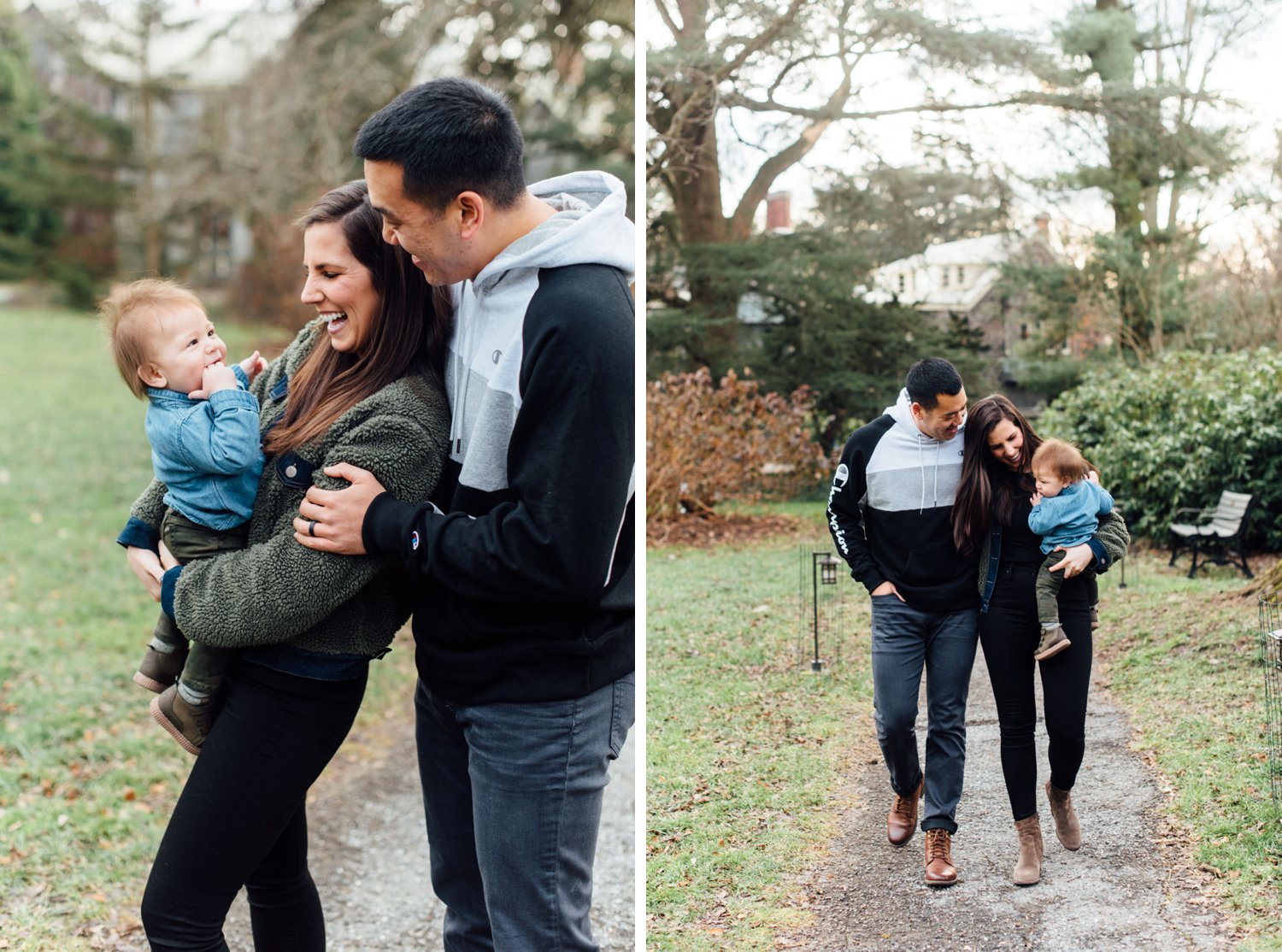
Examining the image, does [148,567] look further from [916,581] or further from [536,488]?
[916,581]

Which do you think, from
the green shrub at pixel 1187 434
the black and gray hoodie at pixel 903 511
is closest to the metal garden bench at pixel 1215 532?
the green shrub at pixel 1187 434

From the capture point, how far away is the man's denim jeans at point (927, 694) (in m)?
2.45

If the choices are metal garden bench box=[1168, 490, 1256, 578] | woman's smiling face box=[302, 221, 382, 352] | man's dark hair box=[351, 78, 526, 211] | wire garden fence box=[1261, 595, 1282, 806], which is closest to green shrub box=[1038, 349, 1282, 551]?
metal garden bench box=[1168, 490, 1256, 578]

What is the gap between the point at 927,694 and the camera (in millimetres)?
2488

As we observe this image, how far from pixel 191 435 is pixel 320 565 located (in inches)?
12.9

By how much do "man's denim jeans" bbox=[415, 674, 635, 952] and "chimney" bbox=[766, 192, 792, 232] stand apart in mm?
1199

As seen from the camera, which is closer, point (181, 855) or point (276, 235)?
point (181, 855)

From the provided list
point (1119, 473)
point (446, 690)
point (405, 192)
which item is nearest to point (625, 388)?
point (405, 192)

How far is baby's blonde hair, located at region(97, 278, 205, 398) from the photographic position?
198 cm

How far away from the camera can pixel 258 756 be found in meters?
1.97

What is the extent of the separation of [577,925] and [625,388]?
3.10ft

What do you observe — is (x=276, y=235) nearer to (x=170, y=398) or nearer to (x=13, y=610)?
(x=13, y=610)

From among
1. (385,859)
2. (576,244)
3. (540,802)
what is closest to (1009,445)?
(576,244)

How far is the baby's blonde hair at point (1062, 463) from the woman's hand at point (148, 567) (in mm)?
1701
